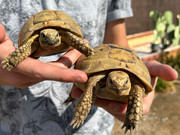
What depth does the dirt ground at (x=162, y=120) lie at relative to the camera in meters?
3.98

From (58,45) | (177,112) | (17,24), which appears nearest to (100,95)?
(58,45)

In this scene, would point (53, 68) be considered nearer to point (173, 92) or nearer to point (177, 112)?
point (177, 112)

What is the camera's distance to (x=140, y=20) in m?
7.89

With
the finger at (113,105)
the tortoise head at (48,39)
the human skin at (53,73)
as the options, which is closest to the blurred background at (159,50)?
the human skin at (53,73)

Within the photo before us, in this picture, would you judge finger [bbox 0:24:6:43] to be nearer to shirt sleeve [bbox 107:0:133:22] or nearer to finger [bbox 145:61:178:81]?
shirt sleeve [bbox 107:0:133:22]

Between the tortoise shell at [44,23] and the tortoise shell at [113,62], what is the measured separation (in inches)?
10.6

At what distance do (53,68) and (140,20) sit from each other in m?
7.26

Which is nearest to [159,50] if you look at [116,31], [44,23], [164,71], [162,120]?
[162,120]

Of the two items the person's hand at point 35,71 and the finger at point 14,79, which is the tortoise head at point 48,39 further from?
the finger at point 14,79

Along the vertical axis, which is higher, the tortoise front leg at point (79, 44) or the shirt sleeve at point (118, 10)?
the shirt sleeve at point (118, 10)

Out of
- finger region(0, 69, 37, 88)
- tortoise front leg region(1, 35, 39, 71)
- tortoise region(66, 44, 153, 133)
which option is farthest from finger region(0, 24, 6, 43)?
tortoise region(66, 44, 153, 133)

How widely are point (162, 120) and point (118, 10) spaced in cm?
301

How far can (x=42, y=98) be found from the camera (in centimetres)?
176

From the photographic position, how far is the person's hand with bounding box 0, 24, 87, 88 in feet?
4.05
